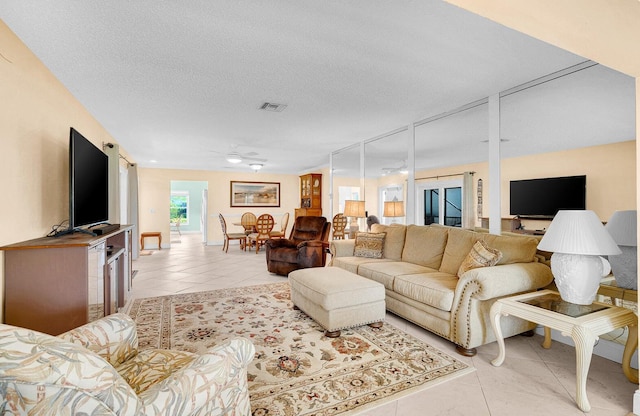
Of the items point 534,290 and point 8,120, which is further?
point 534,290

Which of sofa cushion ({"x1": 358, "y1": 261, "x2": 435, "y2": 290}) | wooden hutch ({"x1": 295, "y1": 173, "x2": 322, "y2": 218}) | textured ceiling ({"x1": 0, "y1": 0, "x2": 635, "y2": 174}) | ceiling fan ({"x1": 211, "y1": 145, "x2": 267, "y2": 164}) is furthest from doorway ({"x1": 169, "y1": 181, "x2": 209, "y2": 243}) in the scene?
sofa cushion ({"x1": 358, "y1": 261, "x2": 435, "y2": 290})

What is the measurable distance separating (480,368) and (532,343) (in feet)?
2.58

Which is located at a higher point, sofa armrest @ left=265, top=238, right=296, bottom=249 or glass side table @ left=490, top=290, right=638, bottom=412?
sofa armrest @ left=265, top=238, right=296, bottom=249

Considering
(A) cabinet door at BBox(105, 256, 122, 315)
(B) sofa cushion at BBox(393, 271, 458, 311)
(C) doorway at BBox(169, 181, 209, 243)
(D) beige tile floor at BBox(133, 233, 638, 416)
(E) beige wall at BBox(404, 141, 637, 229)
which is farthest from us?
(C) doorway at BBox(169, 181, 209, 243)

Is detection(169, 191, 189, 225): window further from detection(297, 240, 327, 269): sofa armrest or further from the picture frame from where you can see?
detection(297, 240, 327, 269): sofa armrest

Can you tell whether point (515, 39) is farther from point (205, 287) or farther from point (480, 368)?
point (205, 287)

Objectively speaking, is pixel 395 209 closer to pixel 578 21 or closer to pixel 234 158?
pixel 234 158

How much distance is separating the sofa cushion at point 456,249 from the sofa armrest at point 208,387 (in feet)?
8.06

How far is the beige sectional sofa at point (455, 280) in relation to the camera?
2387 mm

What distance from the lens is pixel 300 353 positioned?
2.42 metres

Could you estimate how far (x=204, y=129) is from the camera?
15.1ft

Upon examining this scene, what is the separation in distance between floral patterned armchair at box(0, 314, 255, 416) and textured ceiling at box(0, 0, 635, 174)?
6.02 feet

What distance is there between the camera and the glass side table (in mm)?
1795

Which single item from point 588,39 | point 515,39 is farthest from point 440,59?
point 588,39
